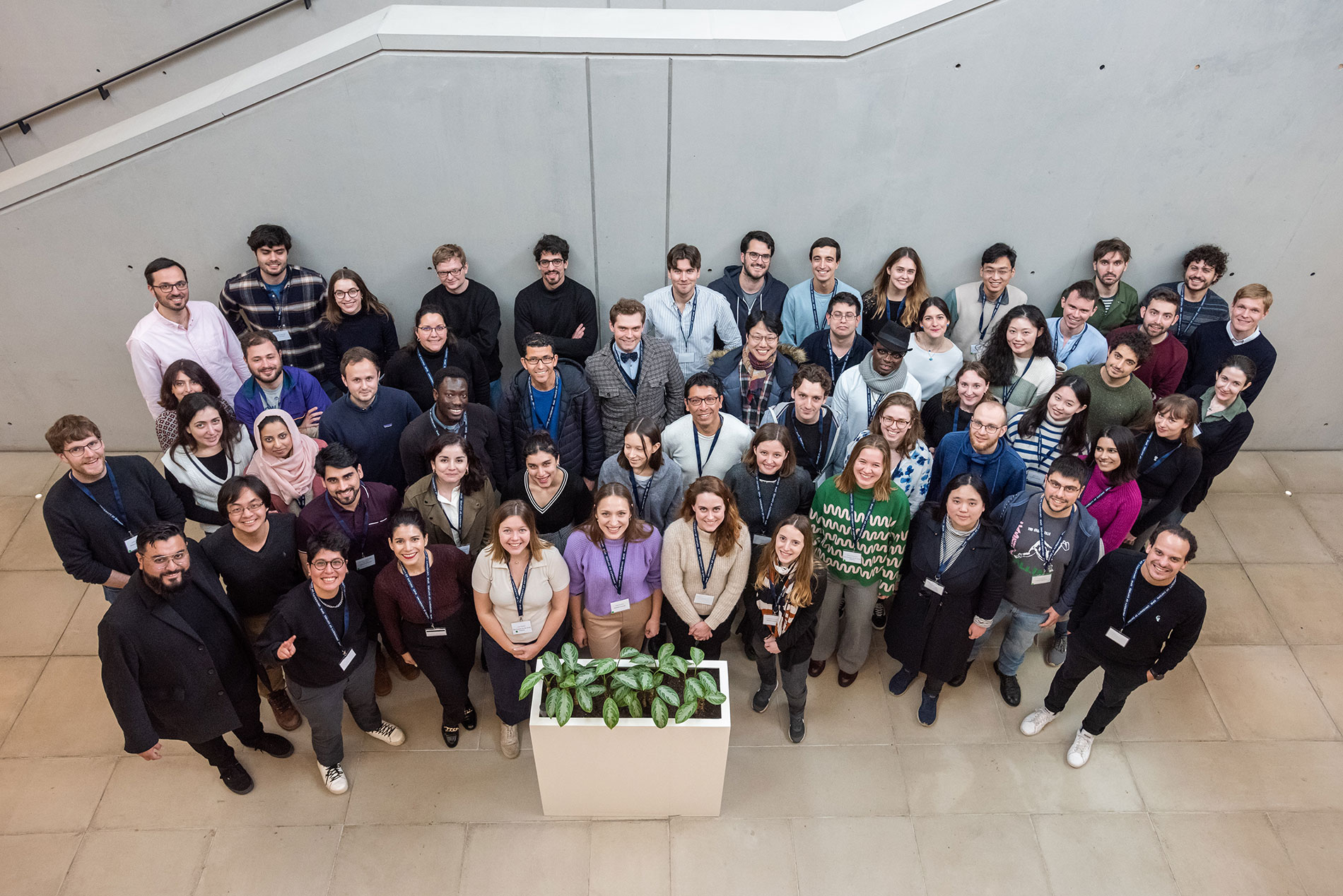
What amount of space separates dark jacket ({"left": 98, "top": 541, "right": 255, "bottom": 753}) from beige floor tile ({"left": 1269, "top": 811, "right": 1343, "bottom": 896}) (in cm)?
484

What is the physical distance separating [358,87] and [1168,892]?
18.6 ft

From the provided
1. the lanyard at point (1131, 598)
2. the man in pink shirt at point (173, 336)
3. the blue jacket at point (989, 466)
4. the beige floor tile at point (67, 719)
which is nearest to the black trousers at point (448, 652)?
the beige floor tile at point (67, 719)

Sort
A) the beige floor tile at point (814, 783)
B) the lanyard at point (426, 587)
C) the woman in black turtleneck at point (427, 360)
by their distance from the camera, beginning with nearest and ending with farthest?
the lanyard at point (426, 587) → the beige floor tile at point (814, 783) → the woman in black turtleneck at point (427, 360)

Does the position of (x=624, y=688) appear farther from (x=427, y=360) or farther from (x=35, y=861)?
(x=35, y=861)

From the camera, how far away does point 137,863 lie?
11.5 ft

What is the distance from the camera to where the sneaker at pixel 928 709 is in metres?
4.09

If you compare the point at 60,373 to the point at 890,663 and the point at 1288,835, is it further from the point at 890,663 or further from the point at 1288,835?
the point at 1288,835

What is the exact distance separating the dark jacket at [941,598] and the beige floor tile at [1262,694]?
5.12 ft

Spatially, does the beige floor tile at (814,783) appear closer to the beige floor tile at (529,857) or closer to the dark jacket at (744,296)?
the beige floor tile at (529,857)

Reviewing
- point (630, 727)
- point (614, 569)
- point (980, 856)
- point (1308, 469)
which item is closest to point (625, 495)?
point (614, 569)

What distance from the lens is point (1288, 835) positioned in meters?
3.70

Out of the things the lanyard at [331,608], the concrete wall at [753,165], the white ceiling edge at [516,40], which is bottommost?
the lanyard at [331,608]

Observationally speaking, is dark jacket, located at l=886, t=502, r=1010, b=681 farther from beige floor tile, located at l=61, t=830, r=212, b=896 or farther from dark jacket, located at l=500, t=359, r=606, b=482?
beige floor tile, located at l=61, t=830, r=212, b=896

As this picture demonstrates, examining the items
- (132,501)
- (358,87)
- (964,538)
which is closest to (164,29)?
(358,87)
